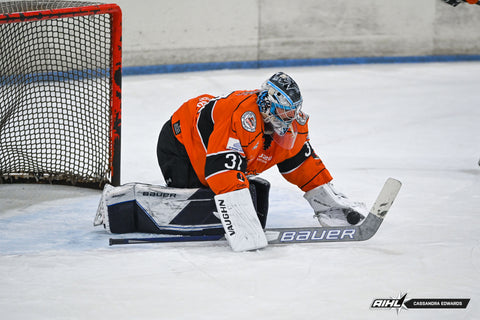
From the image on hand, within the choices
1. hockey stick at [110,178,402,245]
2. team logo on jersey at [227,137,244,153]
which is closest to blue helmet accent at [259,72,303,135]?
team logo on jersey at [227,137,244,153]

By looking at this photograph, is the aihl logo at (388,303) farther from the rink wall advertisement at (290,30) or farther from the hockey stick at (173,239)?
the rink wall advertisement at (290,30)

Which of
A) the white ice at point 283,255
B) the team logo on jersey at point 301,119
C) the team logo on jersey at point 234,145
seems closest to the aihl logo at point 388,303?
the white ice at point 283,255

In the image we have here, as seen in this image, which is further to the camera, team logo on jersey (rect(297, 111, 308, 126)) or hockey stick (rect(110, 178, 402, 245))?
team logo on jersey (rect(297, 111, 308, 126))

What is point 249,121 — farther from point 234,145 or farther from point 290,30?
point 290,30

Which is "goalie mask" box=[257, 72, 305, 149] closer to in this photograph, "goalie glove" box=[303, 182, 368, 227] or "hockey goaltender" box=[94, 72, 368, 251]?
"hockey goaltender" box=[94, 72, 368, 251]

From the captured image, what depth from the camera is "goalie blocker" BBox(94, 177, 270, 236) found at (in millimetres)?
3400

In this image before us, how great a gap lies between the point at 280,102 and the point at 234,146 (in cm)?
27

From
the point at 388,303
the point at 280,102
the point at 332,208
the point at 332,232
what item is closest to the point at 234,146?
the point at 280,102

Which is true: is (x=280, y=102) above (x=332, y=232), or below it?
above

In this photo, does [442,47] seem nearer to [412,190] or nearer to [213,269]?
[412,190]

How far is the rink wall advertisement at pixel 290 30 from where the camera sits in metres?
7.95

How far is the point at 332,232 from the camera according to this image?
3287 millimetres

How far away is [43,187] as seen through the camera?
4320 millimetres

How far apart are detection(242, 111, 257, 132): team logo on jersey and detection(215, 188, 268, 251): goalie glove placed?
26 centimetres
